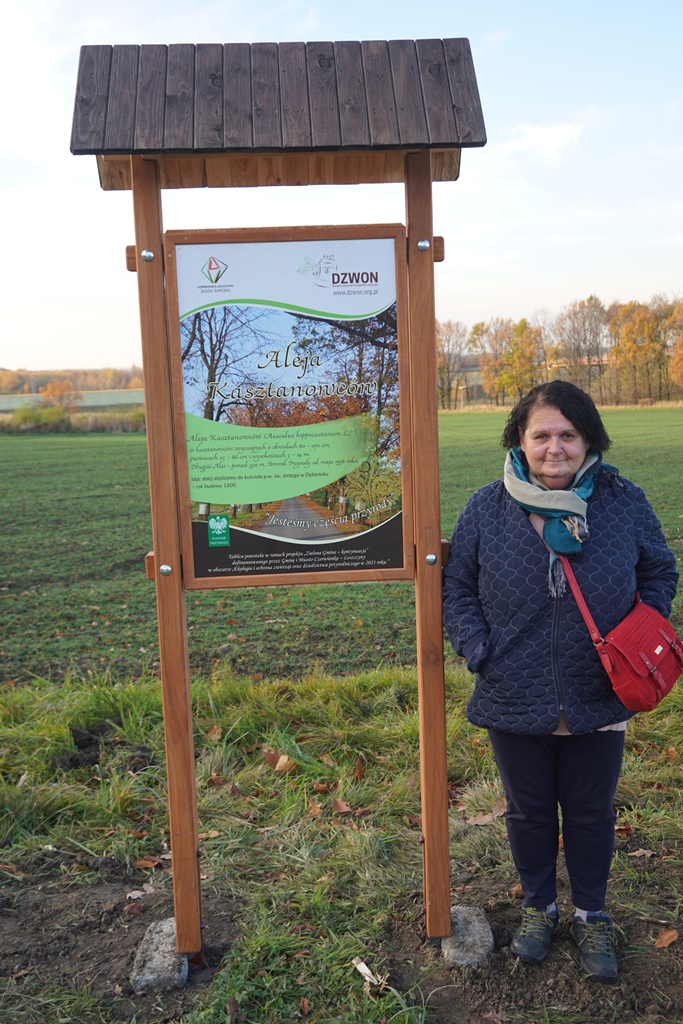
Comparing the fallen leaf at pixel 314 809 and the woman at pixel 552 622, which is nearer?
the woman at pixel 552 622

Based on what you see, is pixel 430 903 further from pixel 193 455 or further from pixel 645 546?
pixel 193 455

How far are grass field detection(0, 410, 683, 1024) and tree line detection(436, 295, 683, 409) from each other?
2.13 meters

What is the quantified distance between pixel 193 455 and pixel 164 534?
273 mm

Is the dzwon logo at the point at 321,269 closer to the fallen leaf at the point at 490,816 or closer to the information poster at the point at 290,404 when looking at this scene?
the information poster at the point at 290,404

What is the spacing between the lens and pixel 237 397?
8.33 feet

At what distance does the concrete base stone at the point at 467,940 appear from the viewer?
2609 millimetres

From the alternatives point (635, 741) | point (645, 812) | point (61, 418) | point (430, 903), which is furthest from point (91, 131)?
point (61, 418)

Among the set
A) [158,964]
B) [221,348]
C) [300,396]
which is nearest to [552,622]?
[300,396]

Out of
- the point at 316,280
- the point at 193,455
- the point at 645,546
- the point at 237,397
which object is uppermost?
the point at 316,280

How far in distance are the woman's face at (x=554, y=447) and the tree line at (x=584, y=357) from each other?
5.59 meters

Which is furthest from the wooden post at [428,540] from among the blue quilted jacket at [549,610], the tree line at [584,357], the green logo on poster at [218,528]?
the tree line at [584,357]

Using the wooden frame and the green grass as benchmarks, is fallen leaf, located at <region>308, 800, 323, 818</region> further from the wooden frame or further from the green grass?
the wooden frame

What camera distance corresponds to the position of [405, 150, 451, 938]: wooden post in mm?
2512

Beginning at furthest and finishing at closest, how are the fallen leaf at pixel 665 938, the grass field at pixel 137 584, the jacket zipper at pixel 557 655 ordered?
the grass field at pixel 137 584
the fallen leaf at pixel 665 938
the jacket zipper at pixel 557 655
